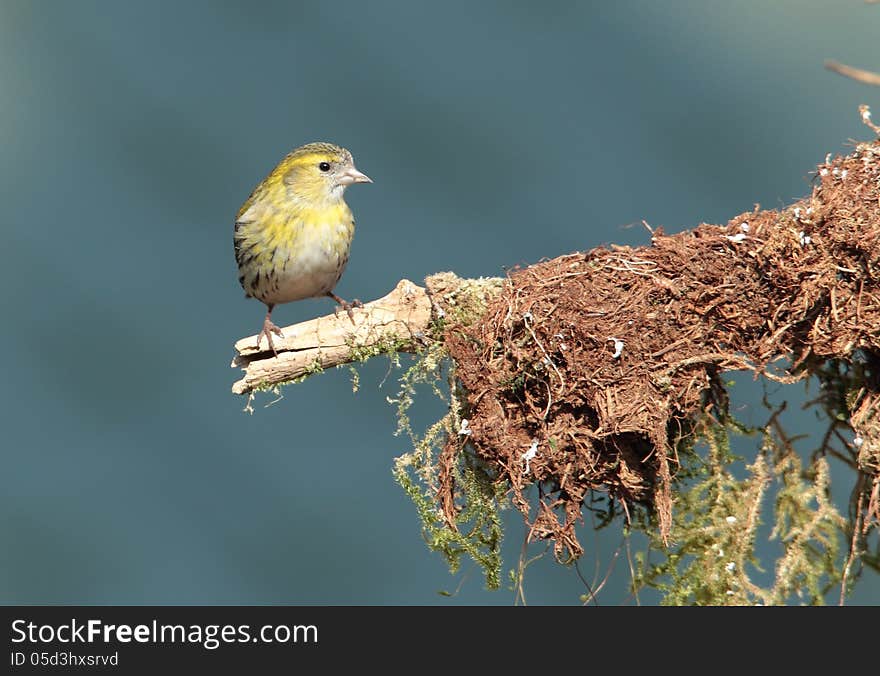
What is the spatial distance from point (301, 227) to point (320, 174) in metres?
0.29

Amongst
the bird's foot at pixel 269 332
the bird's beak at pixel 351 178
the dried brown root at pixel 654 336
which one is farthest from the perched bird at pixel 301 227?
the dried brown root at pixel 654 336

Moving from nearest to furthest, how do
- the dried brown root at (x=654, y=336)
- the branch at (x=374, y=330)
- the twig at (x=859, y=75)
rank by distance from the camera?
the twig at (x=859, y=75) < the dried brown root at (x=654, y=336) < the branch at (x=374, y=330)

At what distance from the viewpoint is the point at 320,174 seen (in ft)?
16.8

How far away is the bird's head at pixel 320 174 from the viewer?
5090mm

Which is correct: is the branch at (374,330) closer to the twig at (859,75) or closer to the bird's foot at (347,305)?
the bird's foot at (347,305)

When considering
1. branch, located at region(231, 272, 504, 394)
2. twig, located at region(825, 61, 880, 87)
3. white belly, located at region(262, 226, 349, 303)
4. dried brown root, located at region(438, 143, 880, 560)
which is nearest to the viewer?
twig, located at region(825, 61, 880, 87)

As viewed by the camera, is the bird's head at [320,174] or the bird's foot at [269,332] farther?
the bird's head at [320,174]

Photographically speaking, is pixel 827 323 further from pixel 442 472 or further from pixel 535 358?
pixel 442 472

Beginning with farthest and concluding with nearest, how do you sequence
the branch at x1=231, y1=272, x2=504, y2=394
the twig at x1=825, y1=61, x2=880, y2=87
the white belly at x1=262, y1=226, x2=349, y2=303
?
1. the white belly at x1=262, y1=226, x2=349, y2=303
2. the branch at x1=231, y1=272, x2=504, y2=394
3. the twig at x1=825, y1=61, x2=880, y2=87

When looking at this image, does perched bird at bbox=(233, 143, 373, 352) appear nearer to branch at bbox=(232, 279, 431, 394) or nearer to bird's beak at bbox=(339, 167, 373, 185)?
bird's beak at bbox=(339, 167, 373, 185)

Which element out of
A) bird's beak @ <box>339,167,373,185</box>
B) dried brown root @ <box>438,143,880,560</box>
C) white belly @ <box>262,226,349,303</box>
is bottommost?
dried brown root @ <box>438,143,880,560</box>

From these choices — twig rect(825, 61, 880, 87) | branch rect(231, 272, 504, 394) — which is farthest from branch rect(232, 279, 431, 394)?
twig rect(825, 61, 880, 87)

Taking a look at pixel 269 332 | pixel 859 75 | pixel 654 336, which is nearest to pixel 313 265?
pixel 269 332

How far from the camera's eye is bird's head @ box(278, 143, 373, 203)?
509 centimetres
